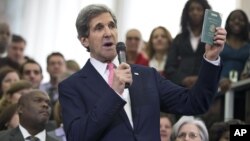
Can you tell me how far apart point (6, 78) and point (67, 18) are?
14.6ft

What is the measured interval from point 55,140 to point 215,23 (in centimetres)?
276

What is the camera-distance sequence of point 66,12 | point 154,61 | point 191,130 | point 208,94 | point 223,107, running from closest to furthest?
1. point 208,94
2. point 191,130
3. point 223,107
4. point 154,61
5. point 66,12

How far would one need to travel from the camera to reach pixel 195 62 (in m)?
7.61

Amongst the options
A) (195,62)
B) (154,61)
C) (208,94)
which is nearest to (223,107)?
(195,62)

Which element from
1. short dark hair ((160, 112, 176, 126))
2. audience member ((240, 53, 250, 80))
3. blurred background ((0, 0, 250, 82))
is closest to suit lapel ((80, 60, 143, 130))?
short dark hair ((160, 112, 176, 126))

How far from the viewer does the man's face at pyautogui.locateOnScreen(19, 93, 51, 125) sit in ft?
20.0

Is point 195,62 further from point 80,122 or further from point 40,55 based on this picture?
point 40,55

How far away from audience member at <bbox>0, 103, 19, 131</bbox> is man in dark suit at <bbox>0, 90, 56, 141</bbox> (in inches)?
13.5

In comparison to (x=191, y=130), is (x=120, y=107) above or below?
above

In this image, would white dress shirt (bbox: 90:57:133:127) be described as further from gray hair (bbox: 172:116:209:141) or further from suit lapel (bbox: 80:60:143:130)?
gray hair (bbox: 172:116:209:141)

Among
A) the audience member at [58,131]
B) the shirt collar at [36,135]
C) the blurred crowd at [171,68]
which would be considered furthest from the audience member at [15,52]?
the shirt collar at [36,135]

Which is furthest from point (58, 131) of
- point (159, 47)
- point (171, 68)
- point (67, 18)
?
point (67, 18)

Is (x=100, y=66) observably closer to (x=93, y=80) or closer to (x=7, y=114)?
(x=93, y=80)

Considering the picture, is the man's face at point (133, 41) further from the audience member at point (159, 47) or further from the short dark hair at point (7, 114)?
the short dark hair at point (7, 114)
